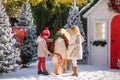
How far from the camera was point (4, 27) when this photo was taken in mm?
15250

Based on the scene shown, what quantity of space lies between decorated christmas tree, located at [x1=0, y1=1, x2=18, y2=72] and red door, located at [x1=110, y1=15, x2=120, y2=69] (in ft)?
17.9

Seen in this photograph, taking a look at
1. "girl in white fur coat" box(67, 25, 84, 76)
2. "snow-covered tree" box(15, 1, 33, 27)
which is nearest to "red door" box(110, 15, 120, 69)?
"girl in white fur coat" box(67, 25, 84, 76)

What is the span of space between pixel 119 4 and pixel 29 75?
5.69 m

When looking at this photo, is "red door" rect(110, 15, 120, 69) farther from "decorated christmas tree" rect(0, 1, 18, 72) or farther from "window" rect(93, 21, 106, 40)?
"decorated christmas tree" rect(0, 1, 18, 72)

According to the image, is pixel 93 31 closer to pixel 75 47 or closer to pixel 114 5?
pixel 114 5

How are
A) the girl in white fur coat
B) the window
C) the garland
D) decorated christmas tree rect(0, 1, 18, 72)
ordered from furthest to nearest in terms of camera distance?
the window < the garland < the girl in white fur coat < decorated christmas tree rect(0, 1, 18, 72)

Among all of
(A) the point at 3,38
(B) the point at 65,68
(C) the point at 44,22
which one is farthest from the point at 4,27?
(C) the point at 44,22

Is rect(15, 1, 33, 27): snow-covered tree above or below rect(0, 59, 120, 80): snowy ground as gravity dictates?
above

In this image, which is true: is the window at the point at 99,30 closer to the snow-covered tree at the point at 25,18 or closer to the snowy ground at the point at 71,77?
the snowy ground at the point at 71,77

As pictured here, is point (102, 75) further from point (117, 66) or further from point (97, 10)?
point (97, 10)

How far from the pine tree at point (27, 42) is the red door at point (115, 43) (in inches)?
137

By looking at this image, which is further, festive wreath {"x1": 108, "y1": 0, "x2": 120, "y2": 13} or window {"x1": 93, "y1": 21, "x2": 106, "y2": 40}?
window {"x1": 93, "y1": 21, "x2": 106, "y2": 40}

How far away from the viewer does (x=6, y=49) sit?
1506 cm

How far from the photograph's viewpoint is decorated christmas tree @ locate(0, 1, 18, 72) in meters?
14.9
